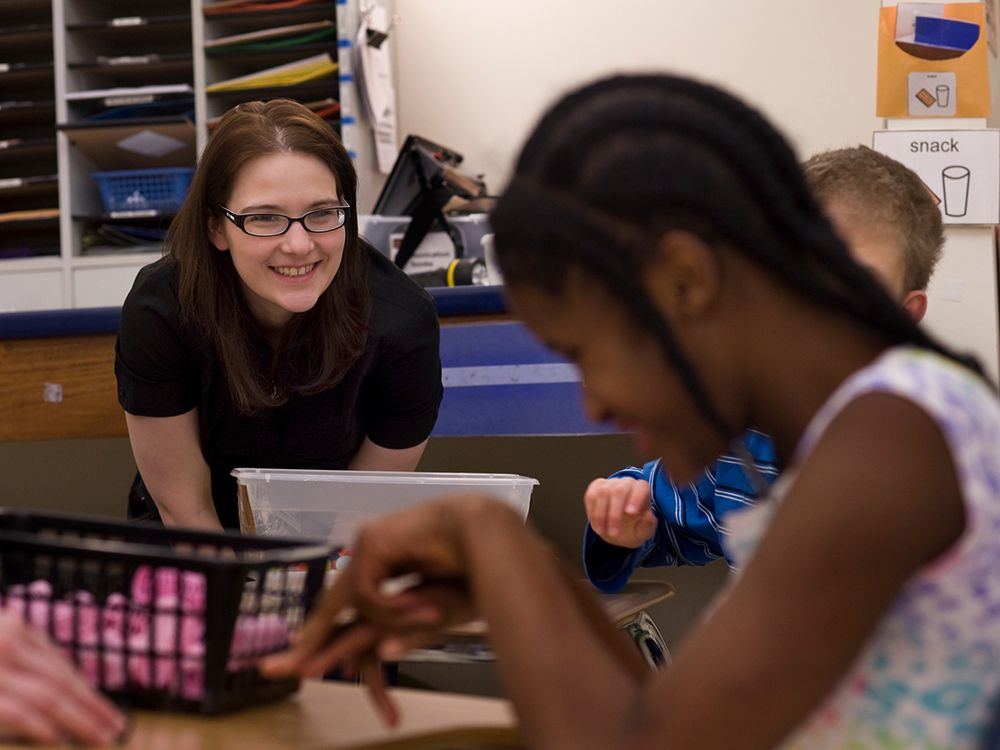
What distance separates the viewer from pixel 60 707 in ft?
1.66

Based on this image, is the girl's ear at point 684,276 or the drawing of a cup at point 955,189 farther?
the drawing of a cup at point 955,189

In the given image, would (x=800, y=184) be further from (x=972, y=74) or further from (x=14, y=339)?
(x=972, y=74)

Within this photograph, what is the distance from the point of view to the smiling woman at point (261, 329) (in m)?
1.54

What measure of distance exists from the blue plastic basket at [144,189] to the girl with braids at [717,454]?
288cm

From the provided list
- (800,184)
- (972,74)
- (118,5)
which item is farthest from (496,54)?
(800,184)

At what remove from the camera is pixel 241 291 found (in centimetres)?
163

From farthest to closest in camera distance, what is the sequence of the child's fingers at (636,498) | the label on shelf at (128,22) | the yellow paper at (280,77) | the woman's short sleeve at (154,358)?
the label on shelf at (128,22), the yellow paper at (280,77), the woman's short sleeve at (154,358), the child's fingers at (636,498)

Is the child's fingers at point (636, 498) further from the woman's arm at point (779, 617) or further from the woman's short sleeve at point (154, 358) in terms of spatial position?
the woman's short sleeve at point (154, 358)

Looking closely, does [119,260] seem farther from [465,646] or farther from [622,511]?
[465,646]

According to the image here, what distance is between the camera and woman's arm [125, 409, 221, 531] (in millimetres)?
1561

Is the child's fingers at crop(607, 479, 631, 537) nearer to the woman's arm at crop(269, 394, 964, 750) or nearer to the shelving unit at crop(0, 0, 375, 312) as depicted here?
the woman's arm at crop(269, 394, 964, 750)

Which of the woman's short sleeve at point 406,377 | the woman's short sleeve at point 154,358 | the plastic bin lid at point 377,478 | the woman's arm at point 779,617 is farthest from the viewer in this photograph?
the woman's short sleeve at point 406,377

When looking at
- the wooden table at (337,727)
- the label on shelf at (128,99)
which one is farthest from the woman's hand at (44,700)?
the label on shelf at (128,99)

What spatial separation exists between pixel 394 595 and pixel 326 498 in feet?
2.42
